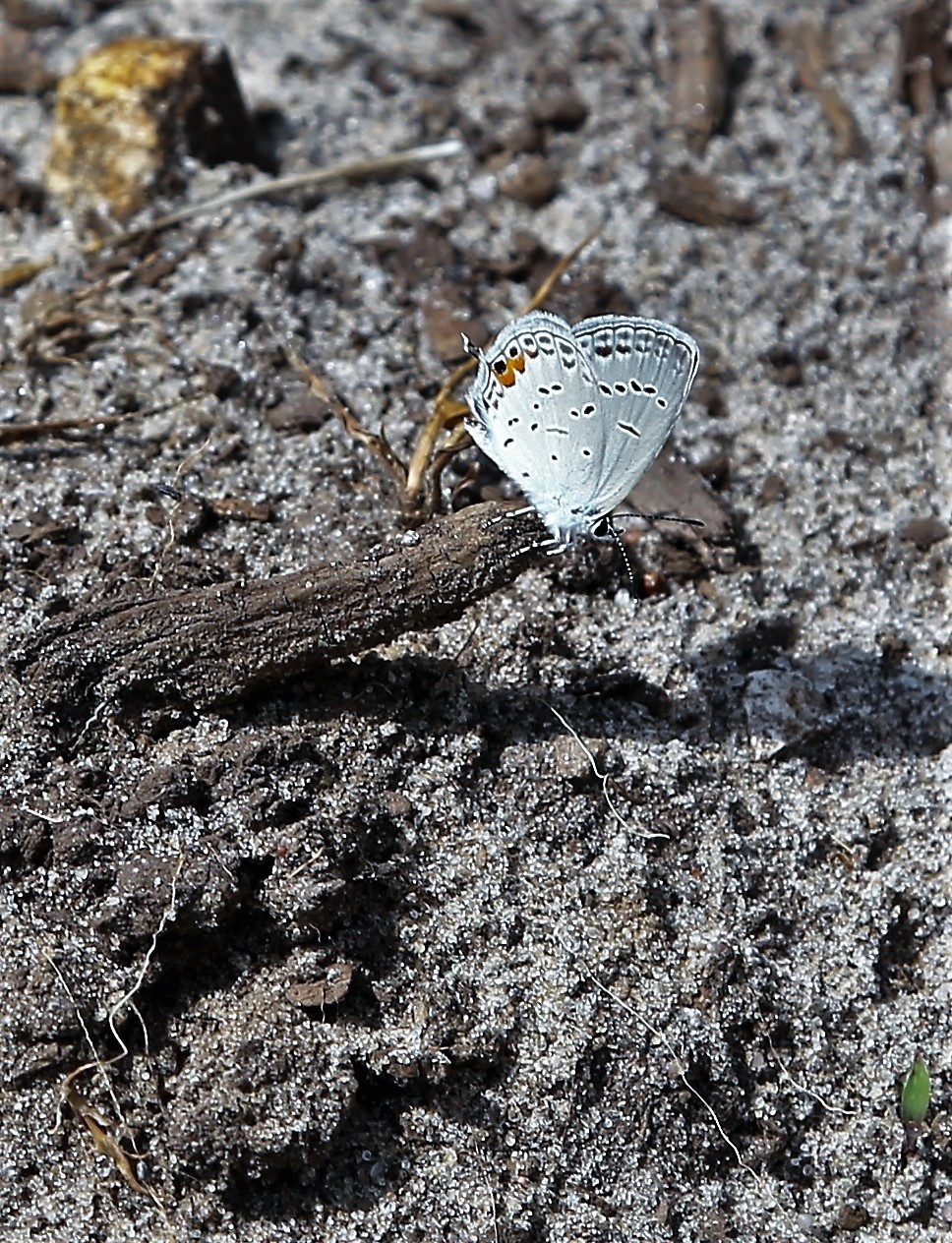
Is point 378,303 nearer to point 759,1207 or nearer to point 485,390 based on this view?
point 485,390

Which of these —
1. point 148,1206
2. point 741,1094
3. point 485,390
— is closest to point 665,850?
point 741,1094

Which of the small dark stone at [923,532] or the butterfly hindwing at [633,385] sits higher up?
the butterfly hindwing at [633,385]

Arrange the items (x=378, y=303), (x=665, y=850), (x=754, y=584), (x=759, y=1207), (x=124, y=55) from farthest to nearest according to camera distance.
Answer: (x=124, y=55) < (x=378, y=303) < (x=754, y=584) < (x=665, y=850) < (x=759, y=1207)

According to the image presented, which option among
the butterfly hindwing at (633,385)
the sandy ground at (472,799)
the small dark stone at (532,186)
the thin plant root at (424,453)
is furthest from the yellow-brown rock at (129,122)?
the butterfly hindwing at (633,385)

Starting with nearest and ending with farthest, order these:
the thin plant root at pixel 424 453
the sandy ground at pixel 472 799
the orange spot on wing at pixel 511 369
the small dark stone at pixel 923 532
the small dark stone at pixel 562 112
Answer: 1. the sandy ground at pixel 472 799
2. the orange spot on wing at pixel 511 369
3. the thin plant root at pixel 424 453
4. the small dark stone at pixel 923 532
5. the small dark stone at pixel 562 112

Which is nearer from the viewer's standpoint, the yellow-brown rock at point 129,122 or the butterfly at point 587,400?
the butterfly at point 587,400

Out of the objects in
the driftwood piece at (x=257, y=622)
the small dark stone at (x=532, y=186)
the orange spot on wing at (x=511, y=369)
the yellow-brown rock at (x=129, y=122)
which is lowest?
the driftwood piece at (x=257, y=622)

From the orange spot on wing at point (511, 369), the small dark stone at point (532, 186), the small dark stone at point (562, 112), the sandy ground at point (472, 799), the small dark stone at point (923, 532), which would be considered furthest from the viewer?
the small dark stone at point (562, 112)

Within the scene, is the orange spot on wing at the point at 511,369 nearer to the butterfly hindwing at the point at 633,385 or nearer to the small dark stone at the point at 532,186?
the butterfly hindwing at the point at 633,385
